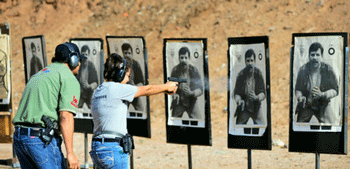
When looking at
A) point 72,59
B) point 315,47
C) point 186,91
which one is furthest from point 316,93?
point 72,59

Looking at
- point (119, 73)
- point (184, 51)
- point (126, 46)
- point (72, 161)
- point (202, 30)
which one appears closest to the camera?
point (72, 161)

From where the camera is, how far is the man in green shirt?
15.4 ft

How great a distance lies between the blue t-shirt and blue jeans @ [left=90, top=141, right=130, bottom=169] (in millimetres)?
87

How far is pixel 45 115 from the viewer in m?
4.71

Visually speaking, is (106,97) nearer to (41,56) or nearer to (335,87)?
(335,87)

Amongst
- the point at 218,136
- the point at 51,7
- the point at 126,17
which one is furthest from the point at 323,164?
the point at 51,7

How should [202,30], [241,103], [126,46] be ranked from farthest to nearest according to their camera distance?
[202,30]
[126,46]
[241,103]

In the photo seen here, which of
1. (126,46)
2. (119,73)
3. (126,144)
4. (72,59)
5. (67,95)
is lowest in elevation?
(126,144)

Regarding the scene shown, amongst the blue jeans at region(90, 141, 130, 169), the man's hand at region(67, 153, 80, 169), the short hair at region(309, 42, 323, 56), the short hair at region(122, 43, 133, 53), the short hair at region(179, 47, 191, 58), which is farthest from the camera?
the short hair at region(122, 43, 133, 53)

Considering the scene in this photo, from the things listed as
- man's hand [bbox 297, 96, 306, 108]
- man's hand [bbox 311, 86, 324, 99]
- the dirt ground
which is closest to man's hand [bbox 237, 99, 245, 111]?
man's hand [bbox 297, 96, 306, 108]

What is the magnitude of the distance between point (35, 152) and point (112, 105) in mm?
752

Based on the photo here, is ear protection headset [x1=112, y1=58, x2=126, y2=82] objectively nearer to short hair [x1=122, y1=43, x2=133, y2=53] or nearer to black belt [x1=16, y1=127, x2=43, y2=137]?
black belt [x1=16, y1=127, x2=43, y2=137]

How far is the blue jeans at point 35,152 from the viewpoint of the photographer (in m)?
4.70

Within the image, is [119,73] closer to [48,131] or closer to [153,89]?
[153,89]
